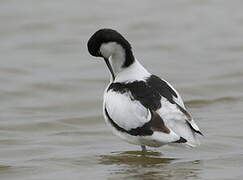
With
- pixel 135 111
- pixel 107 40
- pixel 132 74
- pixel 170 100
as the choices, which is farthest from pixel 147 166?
pixel 107 40

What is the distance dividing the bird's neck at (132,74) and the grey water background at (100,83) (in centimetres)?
85

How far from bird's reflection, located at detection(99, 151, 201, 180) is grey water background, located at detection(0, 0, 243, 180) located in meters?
0.01

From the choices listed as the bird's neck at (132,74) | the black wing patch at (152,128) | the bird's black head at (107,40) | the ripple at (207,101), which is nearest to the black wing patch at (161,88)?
the bird's neck at (132,74)

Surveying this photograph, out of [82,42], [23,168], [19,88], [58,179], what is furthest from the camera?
[82,42]

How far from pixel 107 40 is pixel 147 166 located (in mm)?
1730

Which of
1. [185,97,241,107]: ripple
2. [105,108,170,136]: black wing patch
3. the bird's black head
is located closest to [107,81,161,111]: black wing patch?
[105,108,170,136]: black wing patch

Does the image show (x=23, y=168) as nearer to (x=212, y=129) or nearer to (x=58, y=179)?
(x=58, y=179)

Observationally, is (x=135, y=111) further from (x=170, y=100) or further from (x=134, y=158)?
(x=134, y=158)

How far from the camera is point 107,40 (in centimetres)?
1112

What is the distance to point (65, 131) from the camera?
12344 millimetres

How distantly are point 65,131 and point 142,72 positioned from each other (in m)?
1.74

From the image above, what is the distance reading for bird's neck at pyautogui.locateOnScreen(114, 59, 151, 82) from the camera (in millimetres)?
10992

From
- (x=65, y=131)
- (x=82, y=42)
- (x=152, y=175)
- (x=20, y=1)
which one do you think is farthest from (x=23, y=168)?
(x=20, y=1)

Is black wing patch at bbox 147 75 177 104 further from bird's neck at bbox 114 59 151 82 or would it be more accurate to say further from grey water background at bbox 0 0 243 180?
grey water background at bbox 0 0 243 180
